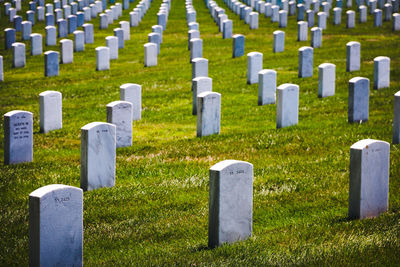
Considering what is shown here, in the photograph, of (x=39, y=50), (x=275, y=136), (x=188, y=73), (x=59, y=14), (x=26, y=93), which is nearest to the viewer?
(x=275, y=136)

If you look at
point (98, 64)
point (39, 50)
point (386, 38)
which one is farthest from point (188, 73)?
point (386, 38)

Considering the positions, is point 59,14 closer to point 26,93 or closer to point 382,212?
point 26,93

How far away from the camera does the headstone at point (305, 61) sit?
817 inches

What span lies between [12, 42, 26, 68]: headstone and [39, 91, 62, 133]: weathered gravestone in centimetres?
1115

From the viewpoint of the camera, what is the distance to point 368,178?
8586mm

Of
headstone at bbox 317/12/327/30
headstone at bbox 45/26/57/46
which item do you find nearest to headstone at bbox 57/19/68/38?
headstone at bbox 45/26/57/46

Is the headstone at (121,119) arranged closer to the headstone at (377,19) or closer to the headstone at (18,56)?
the headstone at (18,56)

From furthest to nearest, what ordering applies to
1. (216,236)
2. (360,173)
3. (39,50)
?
(39,50), (360,173), (216,236)

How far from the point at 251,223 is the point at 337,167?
330cm

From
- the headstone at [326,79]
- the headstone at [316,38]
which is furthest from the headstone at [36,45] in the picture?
the headstone at [326,79]

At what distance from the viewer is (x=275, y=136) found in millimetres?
13680

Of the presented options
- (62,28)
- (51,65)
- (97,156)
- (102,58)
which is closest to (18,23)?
(62,28)

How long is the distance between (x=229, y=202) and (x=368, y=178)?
176cm

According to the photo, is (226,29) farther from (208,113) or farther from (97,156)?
(97,156)
